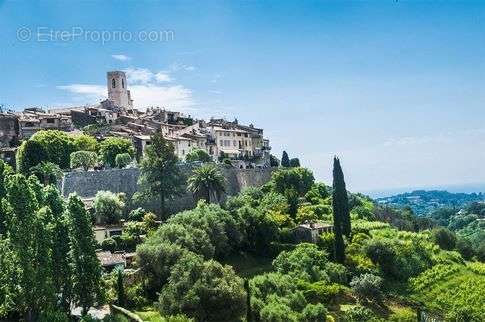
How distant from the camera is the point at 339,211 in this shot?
53.1 metres

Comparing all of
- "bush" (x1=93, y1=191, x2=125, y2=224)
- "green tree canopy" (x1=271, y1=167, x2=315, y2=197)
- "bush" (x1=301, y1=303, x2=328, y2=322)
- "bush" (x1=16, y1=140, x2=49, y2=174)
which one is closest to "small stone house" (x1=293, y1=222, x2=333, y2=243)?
"green tree canopy" (x1=271, y1=167, x2=315, y2=197)

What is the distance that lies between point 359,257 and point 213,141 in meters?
37.3

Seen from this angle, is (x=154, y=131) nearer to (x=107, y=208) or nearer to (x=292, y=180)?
(x=292, y=180)

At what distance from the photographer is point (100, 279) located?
109 feet

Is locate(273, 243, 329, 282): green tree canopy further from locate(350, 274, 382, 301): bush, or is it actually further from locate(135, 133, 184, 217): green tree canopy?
locate(135, 133, 184, 217): green tree canopy

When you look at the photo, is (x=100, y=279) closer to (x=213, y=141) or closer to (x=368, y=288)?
(x=368, y=288)

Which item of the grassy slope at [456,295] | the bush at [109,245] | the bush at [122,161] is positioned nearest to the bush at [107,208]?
the bush at [109,245]

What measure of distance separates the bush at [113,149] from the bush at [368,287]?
34.6 m

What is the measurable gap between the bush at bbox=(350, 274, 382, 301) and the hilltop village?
31.0 m

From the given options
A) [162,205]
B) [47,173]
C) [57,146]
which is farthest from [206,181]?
[57,146]

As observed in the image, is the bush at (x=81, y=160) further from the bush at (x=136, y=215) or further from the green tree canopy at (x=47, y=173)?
the bush at (x=136, y=215)

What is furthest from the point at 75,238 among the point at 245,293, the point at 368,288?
the point at 368,288

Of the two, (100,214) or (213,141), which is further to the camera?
(213,141)

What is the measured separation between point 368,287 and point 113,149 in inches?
1482
